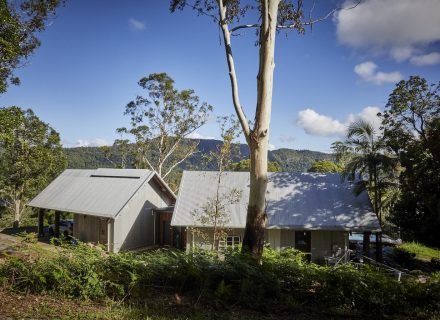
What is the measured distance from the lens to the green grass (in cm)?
2196

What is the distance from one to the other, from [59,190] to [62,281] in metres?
20.0

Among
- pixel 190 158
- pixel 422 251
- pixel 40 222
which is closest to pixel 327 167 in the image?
pixel 422 251

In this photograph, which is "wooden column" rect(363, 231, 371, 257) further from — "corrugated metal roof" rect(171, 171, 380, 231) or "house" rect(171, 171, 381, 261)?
"corrugated metal roof" rect(171, 171, 380, 231)

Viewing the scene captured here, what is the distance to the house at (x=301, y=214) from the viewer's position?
1773cm

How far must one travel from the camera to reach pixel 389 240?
27.0 metres

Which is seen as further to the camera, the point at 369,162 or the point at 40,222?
the point at 40,222

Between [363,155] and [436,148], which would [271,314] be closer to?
[436,148]

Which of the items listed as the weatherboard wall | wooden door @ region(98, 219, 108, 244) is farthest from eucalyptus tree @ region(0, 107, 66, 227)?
the weatherboard wall

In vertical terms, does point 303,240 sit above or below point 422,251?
above

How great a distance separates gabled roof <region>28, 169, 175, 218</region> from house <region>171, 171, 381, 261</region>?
3.21m

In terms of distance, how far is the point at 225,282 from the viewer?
6.00 meters

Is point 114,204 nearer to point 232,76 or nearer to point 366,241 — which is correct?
point 366,241

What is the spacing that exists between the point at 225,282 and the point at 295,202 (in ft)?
45.6

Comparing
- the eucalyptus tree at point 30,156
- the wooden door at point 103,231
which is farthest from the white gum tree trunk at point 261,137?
the eucalyptus tree at point 30,156
